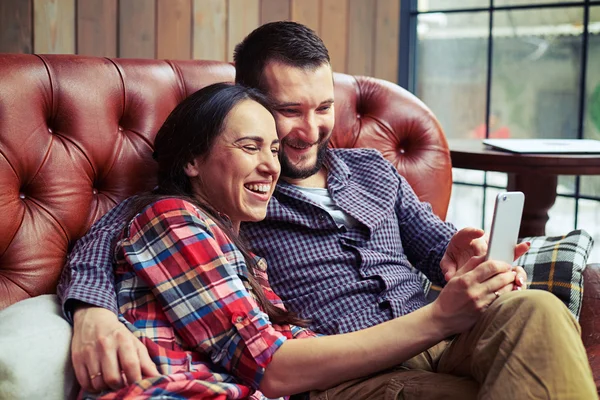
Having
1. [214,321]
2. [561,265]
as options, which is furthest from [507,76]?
[214,321]

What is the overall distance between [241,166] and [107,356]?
415 mm

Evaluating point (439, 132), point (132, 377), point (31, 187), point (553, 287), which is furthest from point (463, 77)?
point (132, 377)

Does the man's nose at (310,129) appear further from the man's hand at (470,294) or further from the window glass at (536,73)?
the window glass at (536,73)

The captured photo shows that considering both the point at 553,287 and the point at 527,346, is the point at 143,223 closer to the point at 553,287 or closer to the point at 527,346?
the point at 527,346

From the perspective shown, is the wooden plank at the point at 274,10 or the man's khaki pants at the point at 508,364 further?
the wooden plank at the point at 274,10

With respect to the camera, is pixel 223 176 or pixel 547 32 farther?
pixel 547 32

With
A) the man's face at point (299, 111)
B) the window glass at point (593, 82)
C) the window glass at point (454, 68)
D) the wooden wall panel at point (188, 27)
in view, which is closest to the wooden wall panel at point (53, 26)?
the wooden wall panel at point (188, 27)

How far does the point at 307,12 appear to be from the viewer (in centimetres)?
287

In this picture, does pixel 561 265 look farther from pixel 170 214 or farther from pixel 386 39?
pixel 386 39

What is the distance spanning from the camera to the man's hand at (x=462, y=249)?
1432 millimetres

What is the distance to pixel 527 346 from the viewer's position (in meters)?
1.08

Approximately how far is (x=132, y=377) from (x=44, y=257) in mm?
408

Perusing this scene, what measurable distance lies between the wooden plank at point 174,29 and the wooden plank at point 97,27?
0.17 metres

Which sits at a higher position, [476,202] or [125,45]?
[125,45]
